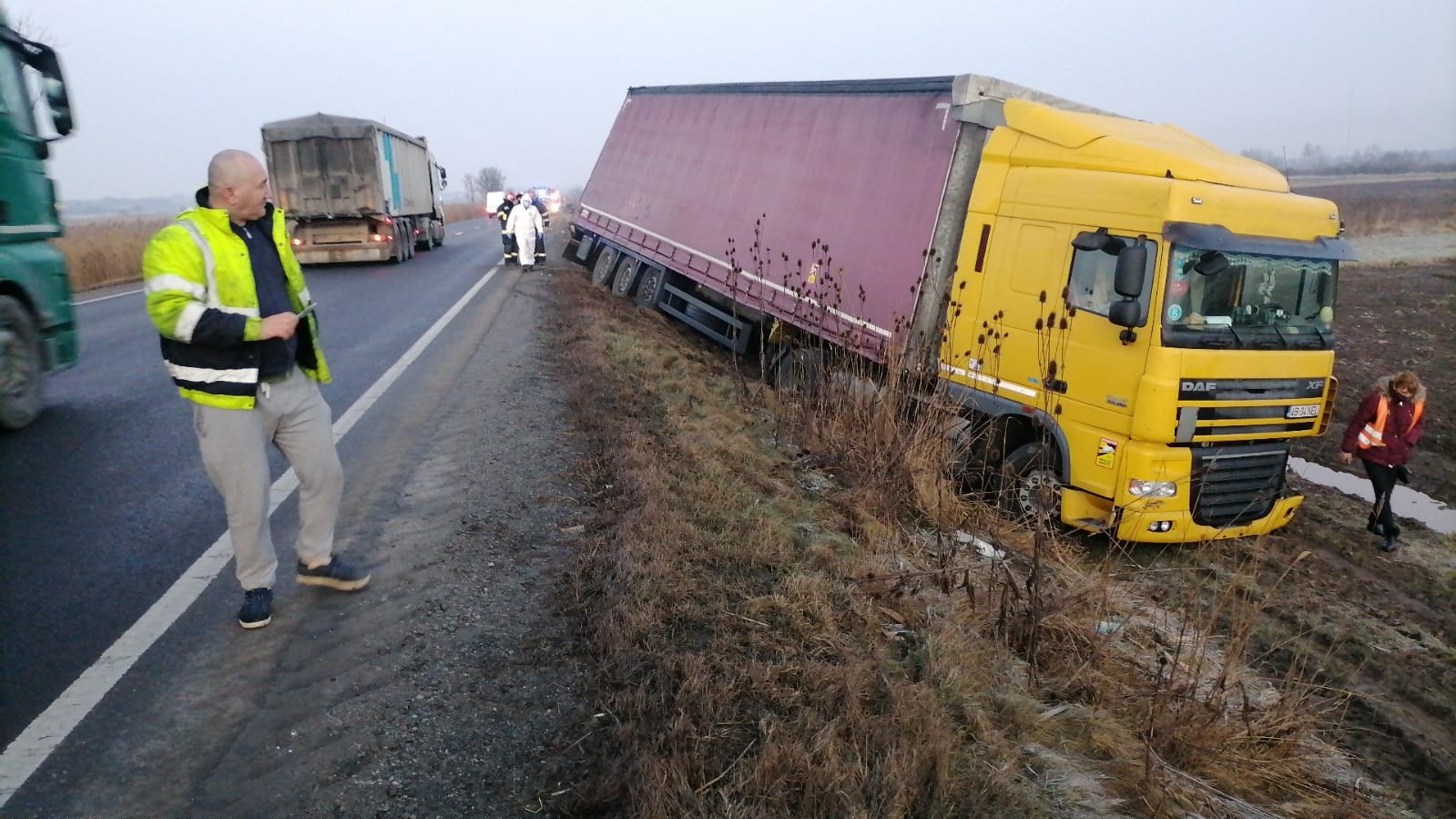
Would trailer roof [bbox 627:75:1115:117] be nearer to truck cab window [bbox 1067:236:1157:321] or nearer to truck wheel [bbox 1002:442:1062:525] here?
truck cab window [bbox 1067:236:1157:321]

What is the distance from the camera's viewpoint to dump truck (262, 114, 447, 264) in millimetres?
17594

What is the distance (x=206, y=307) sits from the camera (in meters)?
3.15

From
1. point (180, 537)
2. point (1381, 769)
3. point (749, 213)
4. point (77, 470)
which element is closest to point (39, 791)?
point (180, 537)

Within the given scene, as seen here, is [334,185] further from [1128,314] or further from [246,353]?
[1128,314]

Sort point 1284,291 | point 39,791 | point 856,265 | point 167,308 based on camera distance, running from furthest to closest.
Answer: point 856,265
point 1284,291
point 167,308
point 39,791

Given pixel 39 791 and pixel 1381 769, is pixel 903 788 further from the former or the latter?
pixel 1381 769

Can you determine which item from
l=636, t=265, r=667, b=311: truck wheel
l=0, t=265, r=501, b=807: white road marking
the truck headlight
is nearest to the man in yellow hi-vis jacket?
l=0, t=265, r=501, b=807: white road marking

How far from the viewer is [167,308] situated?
3.10 metres

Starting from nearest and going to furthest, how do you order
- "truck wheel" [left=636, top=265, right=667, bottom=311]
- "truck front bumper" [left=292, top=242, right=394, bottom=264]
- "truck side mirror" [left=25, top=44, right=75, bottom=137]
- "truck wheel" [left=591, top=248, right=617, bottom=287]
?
"truck side mirror" [left=25, top=44, right=75, bottom=137] → "truck wheel" [left=636, top=265, right=667, bottom=311] → "truck wheel" [left=591, top=248, right=617, bottom=287] → "truck front bumper" [left=292, top=242, right=394, bottom=264]

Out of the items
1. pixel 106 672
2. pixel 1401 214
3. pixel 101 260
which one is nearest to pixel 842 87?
pixel 106 672

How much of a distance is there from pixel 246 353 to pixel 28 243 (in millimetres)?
4442

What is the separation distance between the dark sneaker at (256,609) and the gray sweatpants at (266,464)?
31mm

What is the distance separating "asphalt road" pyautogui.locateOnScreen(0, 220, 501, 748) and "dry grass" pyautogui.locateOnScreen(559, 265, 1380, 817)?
1.87 meters

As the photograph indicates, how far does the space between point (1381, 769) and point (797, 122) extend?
7.74m
